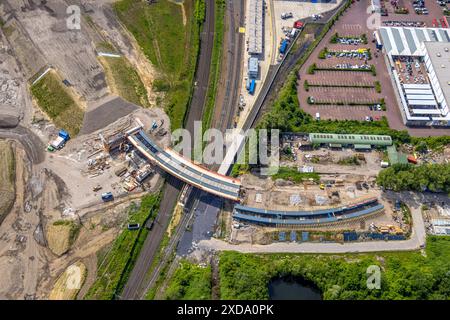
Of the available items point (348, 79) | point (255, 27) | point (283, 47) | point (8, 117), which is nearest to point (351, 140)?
point (348, 79)

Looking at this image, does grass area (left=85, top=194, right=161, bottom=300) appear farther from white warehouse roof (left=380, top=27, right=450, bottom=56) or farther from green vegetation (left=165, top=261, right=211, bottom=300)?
white warehouse roof (left=380, top=27, right=450, bottom=56)

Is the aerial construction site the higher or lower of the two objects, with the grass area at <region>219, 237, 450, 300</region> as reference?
higher

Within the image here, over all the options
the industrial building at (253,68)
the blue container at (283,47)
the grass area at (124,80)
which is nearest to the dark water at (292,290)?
the industrial building at (253,68)

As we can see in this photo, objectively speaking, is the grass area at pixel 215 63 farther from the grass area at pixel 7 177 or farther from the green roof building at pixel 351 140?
the grass area at pixel 7 177

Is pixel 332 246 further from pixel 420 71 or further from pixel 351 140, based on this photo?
pixel 420 71

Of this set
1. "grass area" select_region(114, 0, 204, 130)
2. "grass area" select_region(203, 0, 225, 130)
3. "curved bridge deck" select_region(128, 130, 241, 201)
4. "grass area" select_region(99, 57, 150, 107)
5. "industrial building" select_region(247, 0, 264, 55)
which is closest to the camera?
"curved bridge deck" select_region(128, 130, 241, 201)

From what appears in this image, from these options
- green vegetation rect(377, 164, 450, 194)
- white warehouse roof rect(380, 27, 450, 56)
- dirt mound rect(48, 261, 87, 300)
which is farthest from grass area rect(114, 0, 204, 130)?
white warehouse roof rect(380, 27, 450, 56)

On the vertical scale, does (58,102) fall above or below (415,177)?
above
